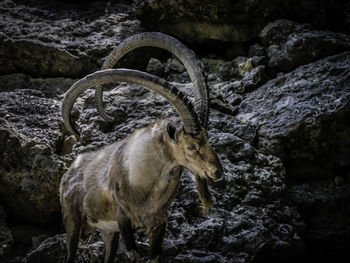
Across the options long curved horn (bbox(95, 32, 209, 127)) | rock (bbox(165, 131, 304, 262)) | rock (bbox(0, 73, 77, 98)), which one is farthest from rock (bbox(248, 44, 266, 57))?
long curved horn (bbox(95, 32, 209, 127))

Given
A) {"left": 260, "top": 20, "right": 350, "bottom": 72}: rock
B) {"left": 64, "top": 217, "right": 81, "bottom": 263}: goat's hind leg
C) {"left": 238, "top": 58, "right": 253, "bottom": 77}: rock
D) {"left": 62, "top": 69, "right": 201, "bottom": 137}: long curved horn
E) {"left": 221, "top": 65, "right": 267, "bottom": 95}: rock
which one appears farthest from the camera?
{"left": 238, "top": 58, "right": 253, "bottom": 77}: rock

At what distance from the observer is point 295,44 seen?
6648 mm

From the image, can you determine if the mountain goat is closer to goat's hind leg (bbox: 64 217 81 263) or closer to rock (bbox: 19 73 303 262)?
goat's hind leg (bbox: 64 217 81 263)

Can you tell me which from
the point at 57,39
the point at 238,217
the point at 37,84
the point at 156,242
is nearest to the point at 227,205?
the point at 238,217

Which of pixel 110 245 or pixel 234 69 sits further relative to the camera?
pixel 234 69

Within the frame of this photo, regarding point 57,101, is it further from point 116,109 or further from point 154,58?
point 154,58

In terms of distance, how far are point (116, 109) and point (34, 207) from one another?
1852mm

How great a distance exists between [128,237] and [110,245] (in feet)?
3.09

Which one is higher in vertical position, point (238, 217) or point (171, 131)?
point (171, 131)

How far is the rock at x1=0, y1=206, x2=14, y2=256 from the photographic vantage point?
4777 millimetres

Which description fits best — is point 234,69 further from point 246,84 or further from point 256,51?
point 246,84

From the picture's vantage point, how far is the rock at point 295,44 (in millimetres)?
6355

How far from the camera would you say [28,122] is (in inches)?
220

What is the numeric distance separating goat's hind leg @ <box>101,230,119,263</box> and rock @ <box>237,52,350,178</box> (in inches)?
101
